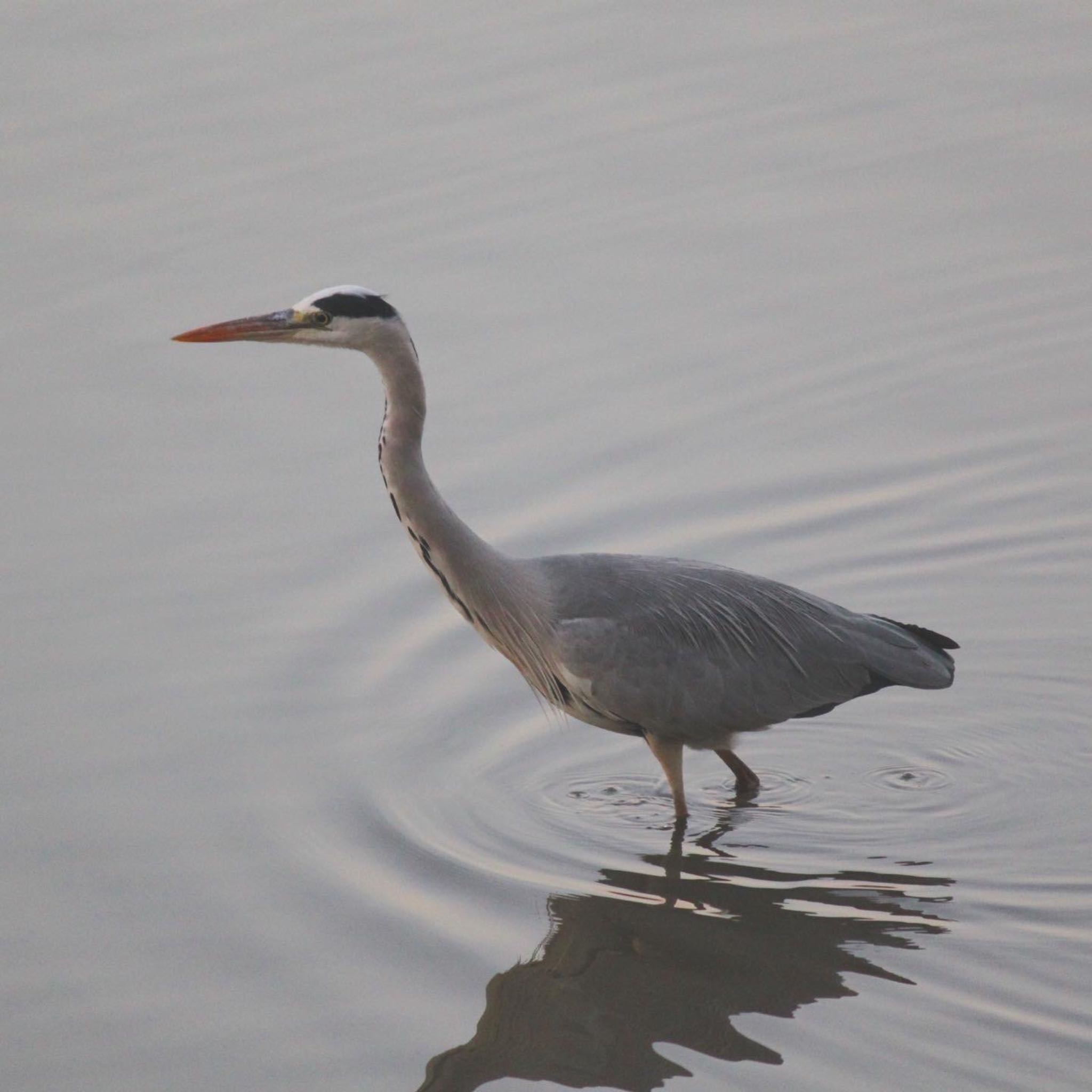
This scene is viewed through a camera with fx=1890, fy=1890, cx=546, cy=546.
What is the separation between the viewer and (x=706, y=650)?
692 centimetres

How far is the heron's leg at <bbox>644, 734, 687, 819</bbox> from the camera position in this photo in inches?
264

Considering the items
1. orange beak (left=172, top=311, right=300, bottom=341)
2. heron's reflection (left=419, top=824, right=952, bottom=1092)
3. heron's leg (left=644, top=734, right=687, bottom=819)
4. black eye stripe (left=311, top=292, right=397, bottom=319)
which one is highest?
black eye stripe (left=311, top=292, right=397, bottom=319)

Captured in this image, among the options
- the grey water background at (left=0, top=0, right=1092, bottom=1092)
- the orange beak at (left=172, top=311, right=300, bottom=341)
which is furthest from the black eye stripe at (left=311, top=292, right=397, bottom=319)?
the grey water background at (left=0, top=0, right=1092, bottom=1092)

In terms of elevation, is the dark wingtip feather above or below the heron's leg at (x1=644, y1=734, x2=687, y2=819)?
above

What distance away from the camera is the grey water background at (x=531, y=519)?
563cm

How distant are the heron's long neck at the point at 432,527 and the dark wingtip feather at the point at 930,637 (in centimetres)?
139

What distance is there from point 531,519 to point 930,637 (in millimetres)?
2102

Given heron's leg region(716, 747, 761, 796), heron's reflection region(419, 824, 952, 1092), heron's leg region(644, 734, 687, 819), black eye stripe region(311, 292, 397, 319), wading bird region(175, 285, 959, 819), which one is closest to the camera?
heron's reflection region(419, 824, 952, 1092)

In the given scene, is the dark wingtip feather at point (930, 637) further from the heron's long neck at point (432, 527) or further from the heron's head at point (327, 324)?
the heron's head at point (327, 324)

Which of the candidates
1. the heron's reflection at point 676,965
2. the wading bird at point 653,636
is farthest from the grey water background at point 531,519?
the wading bird at point 653,636

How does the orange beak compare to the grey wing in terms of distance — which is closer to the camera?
the orange beak

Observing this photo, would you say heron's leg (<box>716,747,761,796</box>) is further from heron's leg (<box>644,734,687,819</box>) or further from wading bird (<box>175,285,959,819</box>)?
heron's leg (<box>644,734,687,819</box>)

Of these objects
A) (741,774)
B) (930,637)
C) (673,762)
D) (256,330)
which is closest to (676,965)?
(673,762)

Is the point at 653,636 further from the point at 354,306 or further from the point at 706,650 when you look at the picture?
the point at 354,306
